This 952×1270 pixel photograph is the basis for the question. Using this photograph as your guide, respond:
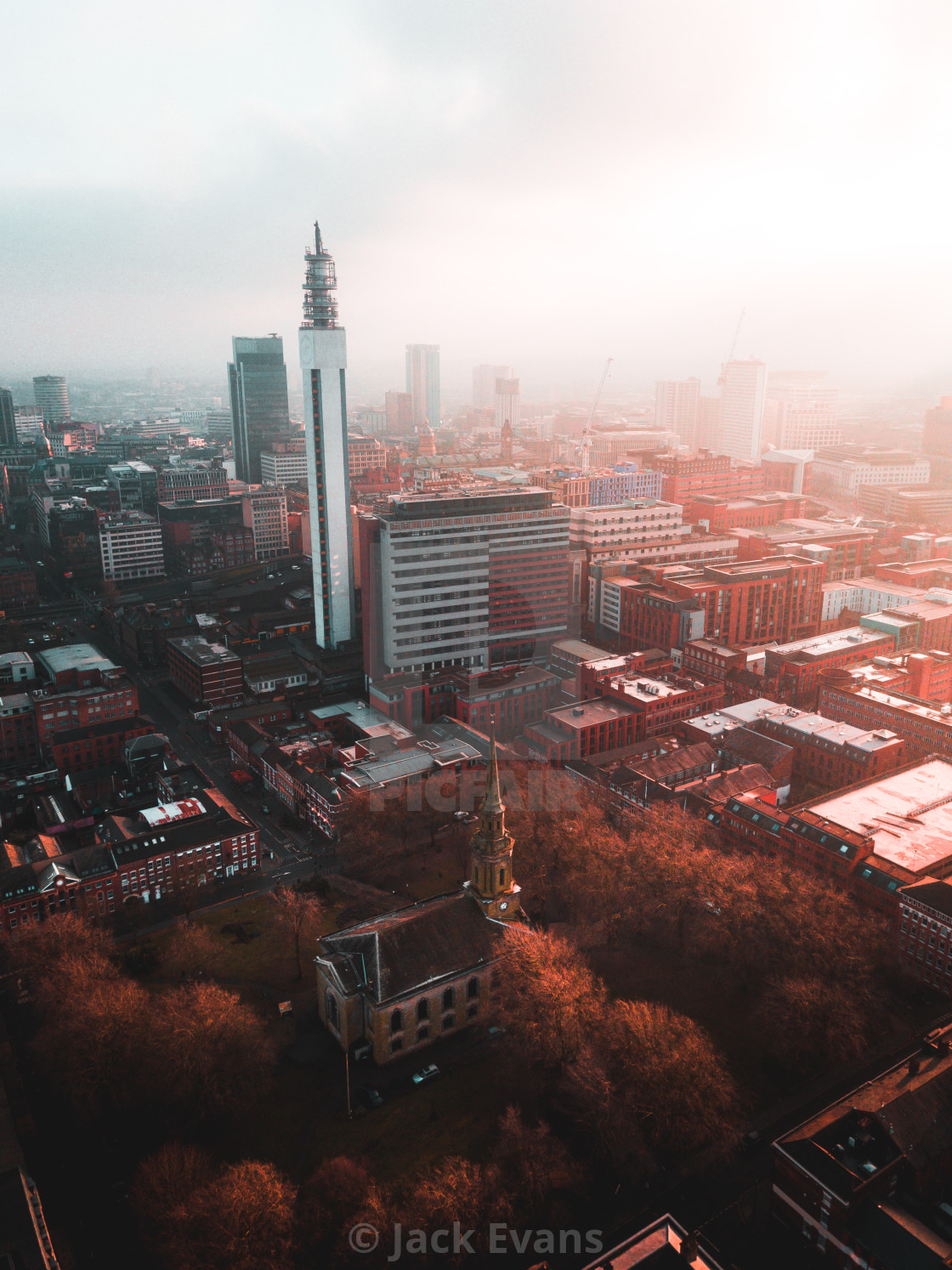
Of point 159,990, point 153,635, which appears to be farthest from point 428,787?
point 153,635

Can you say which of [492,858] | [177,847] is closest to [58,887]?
[177,847]

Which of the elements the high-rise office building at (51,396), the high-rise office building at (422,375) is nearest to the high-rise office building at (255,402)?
the high-rise office building at (422,375)

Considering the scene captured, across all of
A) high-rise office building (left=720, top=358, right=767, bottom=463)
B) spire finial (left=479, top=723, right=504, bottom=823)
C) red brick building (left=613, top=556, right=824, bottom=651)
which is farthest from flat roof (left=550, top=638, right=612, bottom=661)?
high-rise office building (left=720, top=358, right=767, bottom=463)

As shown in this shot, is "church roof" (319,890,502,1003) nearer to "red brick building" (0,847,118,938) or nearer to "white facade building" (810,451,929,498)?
"red brick building" (0,847,118,938)

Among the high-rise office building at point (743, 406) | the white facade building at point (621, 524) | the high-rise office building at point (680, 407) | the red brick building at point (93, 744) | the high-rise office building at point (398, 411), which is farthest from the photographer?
the high-rise office building at point (680, 407)

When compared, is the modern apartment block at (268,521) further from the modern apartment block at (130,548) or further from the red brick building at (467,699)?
the red brick building at (467,699)

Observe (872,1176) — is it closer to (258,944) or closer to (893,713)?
(258,944)
